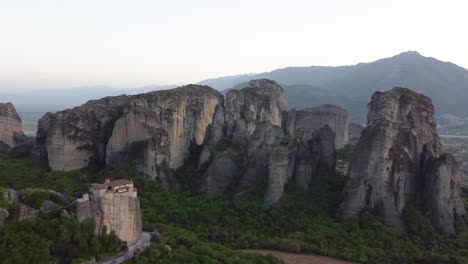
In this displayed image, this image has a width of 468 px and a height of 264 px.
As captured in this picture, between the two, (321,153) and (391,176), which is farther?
(321,153)

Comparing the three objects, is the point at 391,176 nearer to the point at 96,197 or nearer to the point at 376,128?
the point at 376,128

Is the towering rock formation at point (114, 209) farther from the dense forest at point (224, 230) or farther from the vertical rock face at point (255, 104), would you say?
the vertical rock face at point (255, 104)

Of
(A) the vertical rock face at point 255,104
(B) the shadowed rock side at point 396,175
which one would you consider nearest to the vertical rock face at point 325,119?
(A) the vertical rock face at point 255,104

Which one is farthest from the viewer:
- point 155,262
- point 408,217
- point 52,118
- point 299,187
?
point 52,118

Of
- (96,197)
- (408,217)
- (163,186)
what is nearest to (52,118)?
(163,186)

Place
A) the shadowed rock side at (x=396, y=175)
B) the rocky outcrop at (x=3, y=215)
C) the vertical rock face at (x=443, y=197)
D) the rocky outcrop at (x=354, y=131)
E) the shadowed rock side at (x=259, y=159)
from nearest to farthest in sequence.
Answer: the rocky outcrop at (x=3, y=215) → the vertical rock face at (x=443, y=197) → the shadowed rock side at (x=396, y=175) → the shadowed rock side at (x=259, y=159) → the rocky outcrop at (x=354, y=131)

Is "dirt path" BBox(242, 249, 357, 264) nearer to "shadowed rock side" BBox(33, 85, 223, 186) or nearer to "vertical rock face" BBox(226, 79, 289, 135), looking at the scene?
"shadowed rock side" BBox(33, 85, 223, 186)

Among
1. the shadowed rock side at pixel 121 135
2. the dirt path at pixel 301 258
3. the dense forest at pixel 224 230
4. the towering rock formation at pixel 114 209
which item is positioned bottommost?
the dirt path at pixel 301 258
